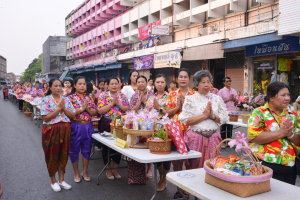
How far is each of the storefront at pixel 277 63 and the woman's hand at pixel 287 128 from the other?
9.45 meters

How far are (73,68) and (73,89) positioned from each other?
1584 inches

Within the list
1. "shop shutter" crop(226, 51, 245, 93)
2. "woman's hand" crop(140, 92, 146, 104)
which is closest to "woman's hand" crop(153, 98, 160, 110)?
"woman's hand" crop(140, 92, 146, 104)

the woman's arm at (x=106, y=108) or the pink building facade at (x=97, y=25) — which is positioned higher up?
the pink building facade at (x=97, y=25)

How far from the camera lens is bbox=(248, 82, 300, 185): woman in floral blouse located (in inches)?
106

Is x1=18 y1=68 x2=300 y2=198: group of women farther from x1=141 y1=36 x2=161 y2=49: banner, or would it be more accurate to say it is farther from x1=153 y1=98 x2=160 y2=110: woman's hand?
x1=141 y1=36 x2=161 y2=49: banner

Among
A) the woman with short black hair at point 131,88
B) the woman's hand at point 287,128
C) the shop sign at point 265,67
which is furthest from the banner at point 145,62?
the woman's hand at point 287,128

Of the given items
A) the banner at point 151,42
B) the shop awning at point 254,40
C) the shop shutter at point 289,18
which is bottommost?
the shop awning at point 254,40

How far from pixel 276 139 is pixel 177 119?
1.73 metres

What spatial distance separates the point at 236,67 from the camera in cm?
1541

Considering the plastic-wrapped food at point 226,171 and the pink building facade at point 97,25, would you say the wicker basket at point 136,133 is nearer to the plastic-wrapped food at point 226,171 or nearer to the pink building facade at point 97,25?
the plastic-wrapped food at point 226,171

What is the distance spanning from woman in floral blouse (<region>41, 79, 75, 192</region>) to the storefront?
960 cm

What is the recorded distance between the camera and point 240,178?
2.07 m

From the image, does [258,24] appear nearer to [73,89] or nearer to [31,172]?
[73,89]

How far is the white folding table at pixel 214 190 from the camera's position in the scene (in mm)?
2102
